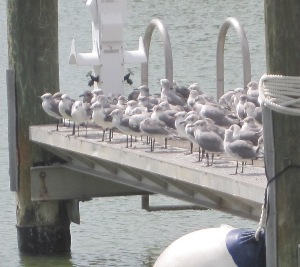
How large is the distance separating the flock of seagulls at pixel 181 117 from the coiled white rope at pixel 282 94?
2153 millimetres

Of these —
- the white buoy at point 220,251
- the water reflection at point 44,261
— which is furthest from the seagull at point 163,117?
the white buoy at point 220,251

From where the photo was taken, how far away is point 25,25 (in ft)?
39.5

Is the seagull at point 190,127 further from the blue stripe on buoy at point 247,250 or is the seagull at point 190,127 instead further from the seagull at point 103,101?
the blue stripe on buoy at point 247,250

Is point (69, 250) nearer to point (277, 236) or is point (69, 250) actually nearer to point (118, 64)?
point (118, 64)

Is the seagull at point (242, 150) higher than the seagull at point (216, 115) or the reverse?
the reverse

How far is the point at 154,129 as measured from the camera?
10.0 metres

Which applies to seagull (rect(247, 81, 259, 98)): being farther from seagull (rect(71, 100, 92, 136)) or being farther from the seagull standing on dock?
the seagull standing on dock

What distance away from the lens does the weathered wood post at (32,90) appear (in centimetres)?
1205

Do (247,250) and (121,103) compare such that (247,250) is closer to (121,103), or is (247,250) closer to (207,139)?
(207,139)

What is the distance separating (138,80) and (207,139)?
11.9 meters

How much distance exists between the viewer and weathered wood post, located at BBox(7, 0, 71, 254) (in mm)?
12047

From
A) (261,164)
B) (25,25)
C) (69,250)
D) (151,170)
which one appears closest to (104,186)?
(69,250)

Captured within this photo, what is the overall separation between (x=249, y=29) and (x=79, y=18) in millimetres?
5129

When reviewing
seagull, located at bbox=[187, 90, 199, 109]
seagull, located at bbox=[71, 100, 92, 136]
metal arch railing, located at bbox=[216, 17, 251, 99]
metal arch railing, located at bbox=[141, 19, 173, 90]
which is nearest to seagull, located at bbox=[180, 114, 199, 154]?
seagull, located at bbox=[71, 100, 92, 136]
